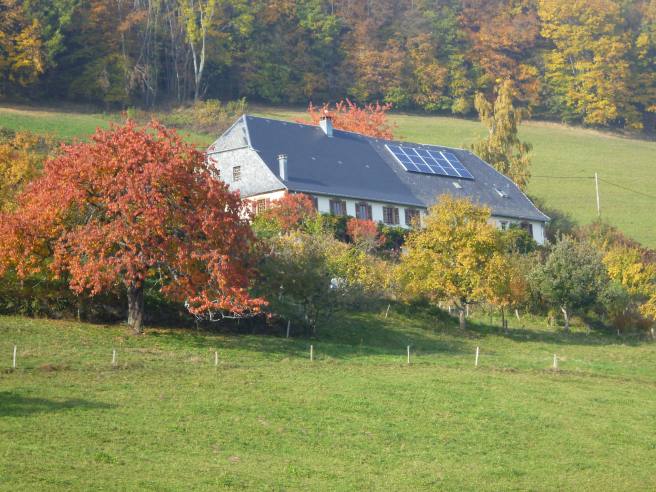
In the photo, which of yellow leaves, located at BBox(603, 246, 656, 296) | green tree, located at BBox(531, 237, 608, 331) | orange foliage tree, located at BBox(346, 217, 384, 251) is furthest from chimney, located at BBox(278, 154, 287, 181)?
yellow leaves, located at BBox(603, 246, 656, 296)

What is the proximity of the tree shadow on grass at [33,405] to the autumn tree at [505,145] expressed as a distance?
2263 inches

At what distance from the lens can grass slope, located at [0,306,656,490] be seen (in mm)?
24078

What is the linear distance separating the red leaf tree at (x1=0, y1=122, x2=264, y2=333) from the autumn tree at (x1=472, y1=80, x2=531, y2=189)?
45313 millimetres

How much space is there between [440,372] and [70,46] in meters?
66.1

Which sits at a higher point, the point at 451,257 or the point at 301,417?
the point at 451,257

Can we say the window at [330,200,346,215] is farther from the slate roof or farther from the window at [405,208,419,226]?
the window at [405,208,419,226]

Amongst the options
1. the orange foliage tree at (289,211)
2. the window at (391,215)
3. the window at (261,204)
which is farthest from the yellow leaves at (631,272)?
the window at (261,204)

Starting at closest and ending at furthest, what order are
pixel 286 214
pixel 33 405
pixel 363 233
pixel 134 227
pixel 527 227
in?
pixel 33 405 → pixel 134 227 → pixel 286 214 → pixel 363 233 → pixel 527 227

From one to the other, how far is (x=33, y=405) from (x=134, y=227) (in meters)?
11.2

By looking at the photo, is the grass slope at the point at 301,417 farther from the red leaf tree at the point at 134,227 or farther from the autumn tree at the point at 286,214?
the autumn tree at the point at 286,214

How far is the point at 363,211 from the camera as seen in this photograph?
62.9 metres

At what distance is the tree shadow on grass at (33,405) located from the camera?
87.0 ft

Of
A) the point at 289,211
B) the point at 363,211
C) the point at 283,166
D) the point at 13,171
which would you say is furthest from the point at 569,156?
the point at 13,171

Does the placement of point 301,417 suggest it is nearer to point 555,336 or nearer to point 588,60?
point 555,336
